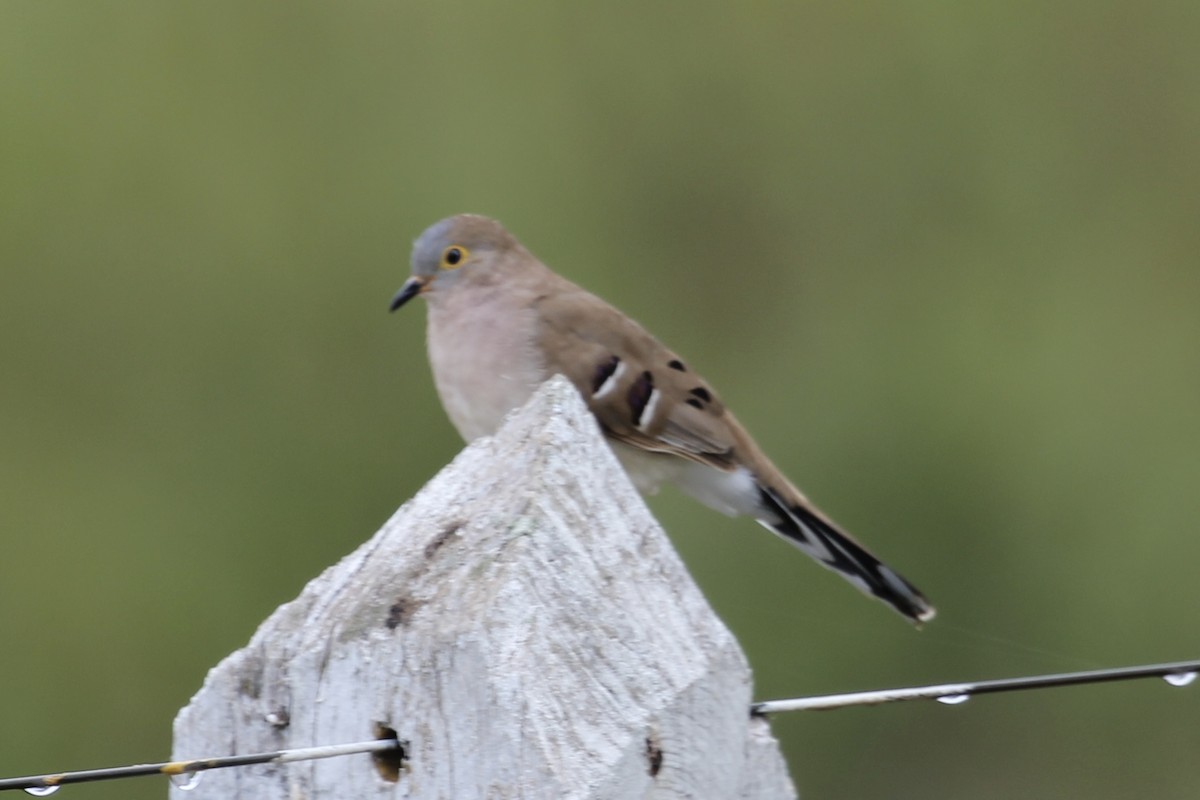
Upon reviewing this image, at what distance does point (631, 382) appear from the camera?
3.53 m

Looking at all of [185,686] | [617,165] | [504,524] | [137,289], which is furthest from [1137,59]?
[504,524]

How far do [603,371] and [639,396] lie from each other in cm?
9

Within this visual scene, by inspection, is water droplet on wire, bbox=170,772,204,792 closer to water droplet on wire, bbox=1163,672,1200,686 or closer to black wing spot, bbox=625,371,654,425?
water droplet on wire, bbox=1163,672,1200,686

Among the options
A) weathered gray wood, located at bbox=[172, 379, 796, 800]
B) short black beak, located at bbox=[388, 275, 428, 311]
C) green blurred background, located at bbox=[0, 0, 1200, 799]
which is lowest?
weathered gray wood, located at bbox=[172, 379, 796, 800]

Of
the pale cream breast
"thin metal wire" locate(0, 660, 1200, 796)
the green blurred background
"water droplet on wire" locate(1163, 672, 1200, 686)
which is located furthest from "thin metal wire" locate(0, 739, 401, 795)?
the green blurred background

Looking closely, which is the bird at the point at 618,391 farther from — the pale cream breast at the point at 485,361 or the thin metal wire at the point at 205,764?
the thin metal wire at the point at 205,764

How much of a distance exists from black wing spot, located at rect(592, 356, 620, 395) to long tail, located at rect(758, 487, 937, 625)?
0.50 m

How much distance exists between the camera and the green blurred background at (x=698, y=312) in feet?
17.9

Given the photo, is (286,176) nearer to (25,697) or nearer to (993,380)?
(25,697)

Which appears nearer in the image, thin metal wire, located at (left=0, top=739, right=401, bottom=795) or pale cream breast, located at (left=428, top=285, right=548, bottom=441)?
thin metal wire, located at (left=0, top=739, right=401, bottom=795)

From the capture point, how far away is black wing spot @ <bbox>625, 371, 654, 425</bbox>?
3.52m

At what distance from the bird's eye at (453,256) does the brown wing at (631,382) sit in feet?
1.20

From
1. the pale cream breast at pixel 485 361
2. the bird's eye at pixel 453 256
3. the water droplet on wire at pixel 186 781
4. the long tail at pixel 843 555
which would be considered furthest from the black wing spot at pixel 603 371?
the water droplet on wire at pixel 186 781

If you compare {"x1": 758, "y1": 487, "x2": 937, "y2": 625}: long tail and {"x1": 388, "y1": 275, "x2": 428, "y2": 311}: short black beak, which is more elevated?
{"x1": 388, "y1": 275, "x2": 428, "y2": 311}: short black beak
